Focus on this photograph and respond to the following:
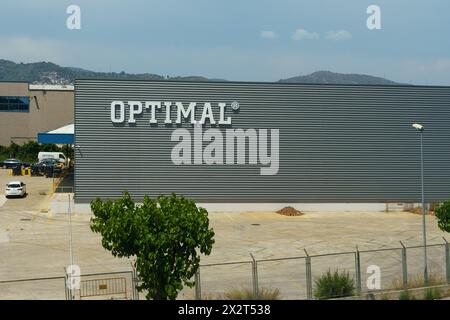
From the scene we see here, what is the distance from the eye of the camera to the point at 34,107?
284ft

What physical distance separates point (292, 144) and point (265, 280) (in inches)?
847

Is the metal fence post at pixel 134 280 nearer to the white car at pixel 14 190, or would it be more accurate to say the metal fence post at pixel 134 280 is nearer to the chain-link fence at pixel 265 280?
the chain-link fence at pixel 265 280

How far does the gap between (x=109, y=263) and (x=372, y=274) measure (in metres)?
12.1

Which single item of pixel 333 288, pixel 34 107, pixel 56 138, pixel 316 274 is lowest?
pixel 316 274

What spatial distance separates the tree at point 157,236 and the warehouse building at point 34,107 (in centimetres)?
7435

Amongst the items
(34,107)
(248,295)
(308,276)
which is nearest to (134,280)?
(248,295)

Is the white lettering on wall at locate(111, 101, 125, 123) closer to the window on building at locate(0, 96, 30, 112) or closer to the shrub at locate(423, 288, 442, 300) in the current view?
the shrub at locate(423, 288, 442, 300)

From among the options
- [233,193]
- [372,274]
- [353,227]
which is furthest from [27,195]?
[372,274]

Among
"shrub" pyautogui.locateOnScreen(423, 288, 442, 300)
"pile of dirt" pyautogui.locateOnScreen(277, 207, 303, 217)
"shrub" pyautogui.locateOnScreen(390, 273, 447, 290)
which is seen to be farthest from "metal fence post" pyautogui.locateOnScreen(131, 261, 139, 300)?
"pile of dirt" pyautogui.locateOnScreen(277, 207, 303, 217)

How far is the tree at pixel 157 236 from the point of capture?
1568cm

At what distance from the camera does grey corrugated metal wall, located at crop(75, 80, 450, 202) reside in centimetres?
4141

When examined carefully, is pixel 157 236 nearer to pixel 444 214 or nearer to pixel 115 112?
pixel 444 214

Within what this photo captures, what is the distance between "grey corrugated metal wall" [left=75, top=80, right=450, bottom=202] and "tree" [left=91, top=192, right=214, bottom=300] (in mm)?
25516

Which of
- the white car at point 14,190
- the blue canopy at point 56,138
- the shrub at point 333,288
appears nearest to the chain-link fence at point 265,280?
the shrub at point 333,288
